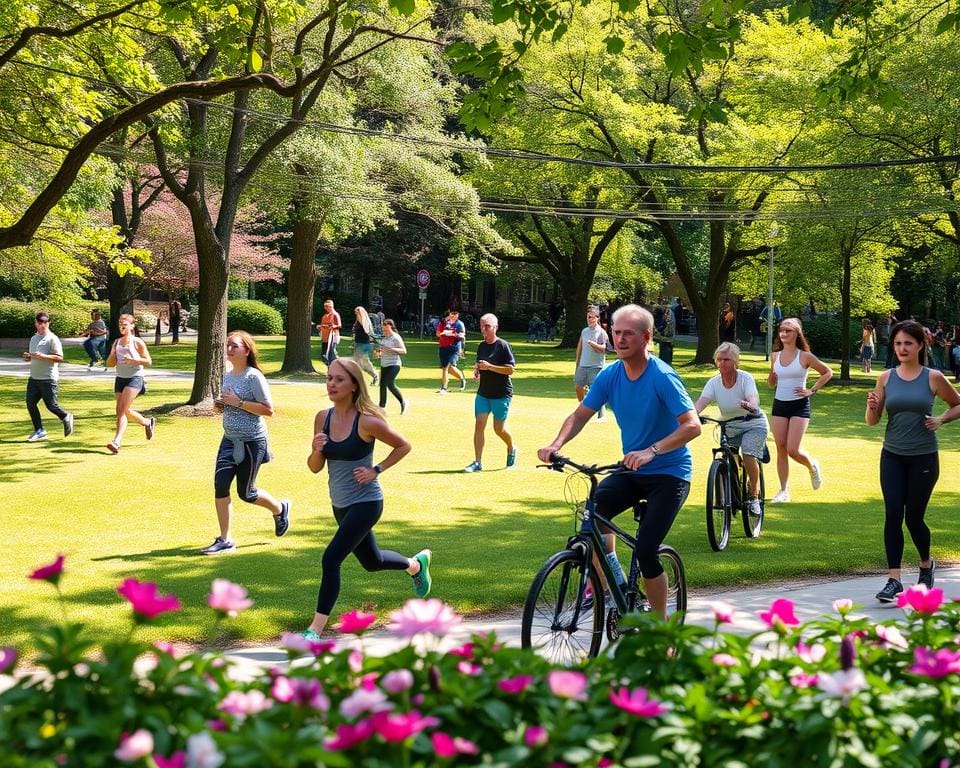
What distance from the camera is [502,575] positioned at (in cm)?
930

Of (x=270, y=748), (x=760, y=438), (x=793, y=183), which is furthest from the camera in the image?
(x=793, y=183)

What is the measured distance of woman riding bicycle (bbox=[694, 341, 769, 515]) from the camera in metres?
11.1

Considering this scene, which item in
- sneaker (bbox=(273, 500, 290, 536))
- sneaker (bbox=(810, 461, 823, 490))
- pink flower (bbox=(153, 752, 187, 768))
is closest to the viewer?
pink flower (bbox=(153, 752, 187, 768))

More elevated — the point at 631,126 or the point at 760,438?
the point at 631,126

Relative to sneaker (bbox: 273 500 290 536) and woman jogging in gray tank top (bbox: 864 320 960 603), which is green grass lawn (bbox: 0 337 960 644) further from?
woman jogging in gray tank top (bbox: 864 320 960 603)

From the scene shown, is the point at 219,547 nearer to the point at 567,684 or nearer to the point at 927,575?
the point at 927,575

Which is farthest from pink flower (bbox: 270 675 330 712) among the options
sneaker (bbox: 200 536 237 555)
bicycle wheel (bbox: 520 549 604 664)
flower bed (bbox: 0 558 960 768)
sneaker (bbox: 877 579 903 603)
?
sneaker (bbox: 200 536 237 555)

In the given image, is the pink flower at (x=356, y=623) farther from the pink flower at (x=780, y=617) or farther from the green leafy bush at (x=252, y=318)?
the green leafy bush at (x=252, y=318)

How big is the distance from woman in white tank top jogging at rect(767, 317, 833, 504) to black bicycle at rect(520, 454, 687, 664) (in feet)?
19.9

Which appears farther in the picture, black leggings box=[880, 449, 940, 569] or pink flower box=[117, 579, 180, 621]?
black leggings box=[880, 449, 940, 569]

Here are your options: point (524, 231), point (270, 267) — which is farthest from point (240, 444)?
point (270, 267)

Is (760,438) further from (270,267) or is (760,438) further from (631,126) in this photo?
(270,267)

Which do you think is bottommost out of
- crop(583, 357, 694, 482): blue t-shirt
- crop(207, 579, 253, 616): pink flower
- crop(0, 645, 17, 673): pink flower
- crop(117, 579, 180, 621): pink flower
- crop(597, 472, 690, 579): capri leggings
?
crop(597, 472, 690, 579): capri leggings

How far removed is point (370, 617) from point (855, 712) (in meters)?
1.36
